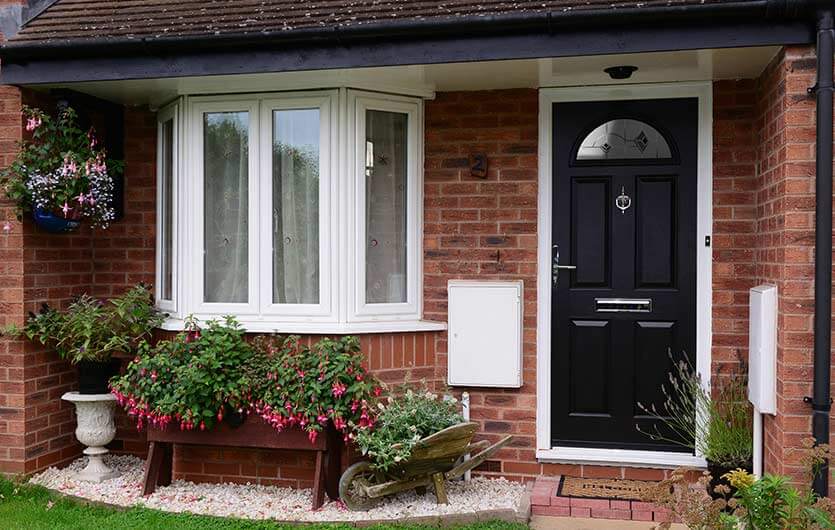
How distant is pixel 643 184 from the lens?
17.4 feet

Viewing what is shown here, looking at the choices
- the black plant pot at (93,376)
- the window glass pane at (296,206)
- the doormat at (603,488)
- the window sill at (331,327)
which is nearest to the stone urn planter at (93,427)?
the black plant pot at (93,376)

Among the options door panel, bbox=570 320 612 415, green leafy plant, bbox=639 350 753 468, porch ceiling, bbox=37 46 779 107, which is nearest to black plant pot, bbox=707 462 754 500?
green leafy plant, bbox=639 350 753 468

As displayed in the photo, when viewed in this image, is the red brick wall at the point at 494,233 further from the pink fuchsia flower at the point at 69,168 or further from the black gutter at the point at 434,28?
the pink fuchsia flower at the point at 69,168

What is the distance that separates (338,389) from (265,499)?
1.02 m

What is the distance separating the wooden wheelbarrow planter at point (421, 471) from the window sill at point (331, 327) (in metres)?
0.88

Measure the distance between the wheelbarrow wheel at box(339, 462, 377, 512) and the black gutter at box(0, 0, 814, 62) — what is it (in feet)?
8.48

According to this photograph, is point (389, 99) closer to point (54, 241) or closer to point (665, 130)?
point (665, 130)

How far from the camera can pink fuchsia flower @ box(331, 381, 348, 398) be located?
4660mm

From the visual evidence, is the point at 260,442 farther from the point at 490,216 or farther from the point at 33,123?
the point at 33,123

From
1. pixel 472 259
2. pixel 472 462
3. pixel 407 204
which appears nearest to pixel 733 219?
pixel 472 259

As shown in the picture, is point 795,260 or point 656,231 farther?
point 656,231

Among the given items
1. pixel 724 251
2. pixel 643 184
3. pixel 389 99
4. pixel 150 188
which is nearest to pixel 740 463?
pixel 724 251

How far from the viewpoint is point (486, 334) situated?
209 inches

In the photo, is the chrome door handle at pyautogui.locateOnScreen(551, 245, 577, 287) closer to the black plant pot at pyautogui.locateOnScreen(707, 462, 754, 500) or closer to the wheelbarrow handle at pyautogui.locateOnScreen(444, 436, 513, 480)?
the wheelbarrow handle at pyautogui.locateOnScreen(444, 436, 513, 480)
